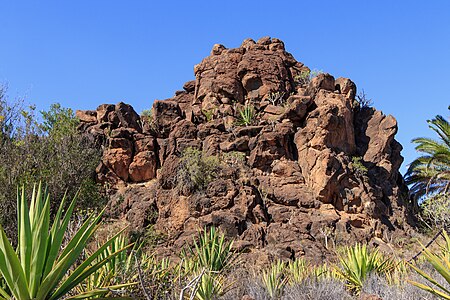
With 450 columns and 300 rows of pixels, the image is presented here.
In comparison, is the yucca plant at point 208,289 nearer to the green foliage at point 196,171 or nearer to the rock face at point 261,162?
the rock face at point 261,162

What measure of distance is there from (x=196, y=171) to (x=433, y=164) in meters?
10.3

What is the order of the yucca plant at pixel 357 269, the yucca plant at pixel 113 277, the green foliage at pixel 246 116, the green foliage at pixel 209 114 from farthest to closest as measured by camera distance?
1. the green foliage at pixel 209 114
2. the green foliage at pixel 246 116
3. the yucca plant at pixel 357 269
4. the yucca plant at pixel 113 277

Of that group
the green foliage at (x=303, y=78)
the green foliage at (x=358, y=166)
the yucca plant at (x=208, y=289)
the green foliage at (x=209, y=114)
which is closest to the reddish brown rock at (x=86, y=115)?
the green foliage at (x=209, y=114)

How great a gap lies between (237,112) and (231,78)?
2446 millimetres

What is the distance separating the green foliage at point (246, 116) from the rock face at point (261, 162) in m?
0.06

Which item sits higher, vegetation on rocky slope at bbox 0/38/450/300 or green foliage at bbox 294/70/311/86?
green foliage at bbox 294/70/311/86

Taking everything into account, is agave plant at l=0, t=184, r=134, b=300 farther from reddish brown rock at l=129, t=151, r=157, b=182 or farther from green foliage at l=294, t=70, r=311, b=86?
green foliage at l=294, t=70, r=311, b=86

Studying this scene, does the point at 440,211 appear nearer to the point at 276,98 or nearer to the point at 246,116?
the point at 246,116

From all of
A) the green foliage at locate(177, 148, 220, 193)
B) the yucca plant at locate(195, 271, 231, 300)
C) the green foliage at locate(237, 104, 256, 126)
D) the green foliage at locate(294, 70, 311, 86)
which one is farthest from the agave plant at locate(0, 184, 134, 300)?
the green foliage at locate(294, 70, 311, 86)

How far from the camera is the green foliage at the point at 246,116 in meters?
19.8

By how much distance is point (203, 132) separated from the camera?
1911 centimetres

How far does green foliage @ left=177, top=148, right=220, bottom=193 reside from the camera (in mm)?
16480

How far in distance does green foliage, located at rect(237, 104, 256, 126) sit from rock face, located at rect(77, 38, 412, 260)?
0.06 meters

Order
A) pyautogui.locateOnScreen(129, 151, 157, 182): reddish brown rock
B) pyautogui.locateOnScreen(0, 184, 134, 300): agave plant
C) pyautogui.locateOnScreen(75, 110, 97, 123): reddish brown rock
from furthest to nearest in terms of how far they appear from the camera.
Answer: pyautogui.locateOnScreen(75, 110, 97, 123): reddish brown rock → pyautogui.locateOnScreen(129, 151, 157, 182): reddish brown rock → pyautogui.locateOnScreen(0, 184, 134, 300): agave plant
